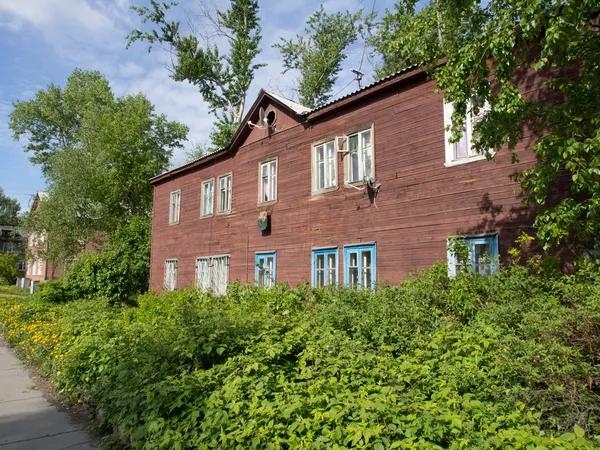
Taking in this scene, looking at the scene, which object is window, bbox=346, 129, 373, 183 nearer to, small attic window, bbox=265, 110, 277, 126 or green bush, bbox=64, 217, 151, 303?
small attic window, bbox=265, 110, 277, 126

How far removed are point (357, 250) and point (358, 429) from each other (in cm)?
769

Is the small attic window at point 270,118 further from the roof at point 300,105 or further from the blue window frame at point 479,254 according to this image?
the blue window frame at point 479,254

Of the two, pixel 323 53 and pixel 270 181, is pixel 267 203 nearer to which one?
pixel 270 181

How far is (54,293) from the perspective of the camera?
746 inches

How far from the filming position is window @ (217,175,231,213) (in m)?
16.2

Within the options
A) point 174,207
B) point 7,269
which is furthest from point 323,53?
point 7,269

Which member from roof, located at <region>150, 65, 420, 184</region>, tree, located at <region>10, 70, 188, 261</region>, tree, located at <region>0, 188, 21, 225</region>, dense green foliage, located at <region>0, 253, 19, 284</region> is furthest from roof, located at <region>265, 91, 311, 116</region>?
tree, located at <region>0, 188, 21, 225</region>

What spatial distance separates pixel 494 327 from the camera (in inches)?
217

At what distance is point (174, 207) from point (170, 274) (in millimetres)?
2931

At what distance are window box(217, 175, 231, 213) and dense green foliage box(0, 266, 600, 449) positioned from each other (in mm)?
8981

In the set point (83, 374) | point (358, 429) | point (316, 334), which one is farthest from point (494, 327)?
point (83, 374)

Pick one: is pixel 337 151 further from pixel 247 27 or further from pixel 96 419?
pixel 247 27

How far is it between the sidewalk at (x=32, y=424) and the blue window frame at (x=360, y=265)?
6455 millimetres

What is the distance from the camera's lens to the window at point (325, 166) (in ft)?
39.7
